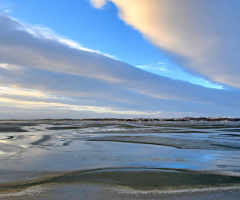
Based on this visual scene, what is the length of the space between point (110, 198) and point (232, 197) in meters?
3.39

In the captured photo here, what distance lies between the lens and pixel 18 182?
7.29m

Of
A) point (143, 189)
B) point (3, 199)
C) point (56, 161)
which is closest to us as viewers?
point (3, 199)

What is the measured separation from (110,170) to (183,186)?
10.1 feet

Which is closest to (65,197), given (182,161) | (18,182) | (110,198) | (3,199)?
(110,198)

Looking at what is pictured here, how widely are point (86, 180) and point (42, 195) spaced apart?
178 centimetres

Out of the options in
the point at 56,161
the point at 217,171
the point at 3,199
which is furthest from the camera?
the point at 56,161

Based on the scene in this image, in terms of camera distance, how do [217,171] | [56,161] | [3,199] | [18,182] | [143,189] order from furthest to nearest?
[56,161], [217,171], [18,182], [143,189], [3,199]

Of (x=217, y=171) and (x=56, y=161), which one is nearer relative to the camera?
(x=217, y=171)

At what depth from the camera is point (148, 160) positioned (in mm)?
11227

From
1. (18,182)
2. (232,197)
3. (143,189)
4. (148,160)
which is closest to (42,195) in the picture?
(18,182)

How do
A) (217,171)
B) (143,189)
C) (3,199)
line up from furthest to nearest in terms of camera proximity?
(217,171)
(143,189)
(3,199)

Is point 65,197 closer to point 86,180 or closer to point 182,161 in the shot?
point 86,180

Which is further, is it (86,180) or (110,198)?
(86,180)

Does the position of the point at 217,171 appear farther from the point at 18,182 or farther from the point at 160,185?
the point at 18,182
